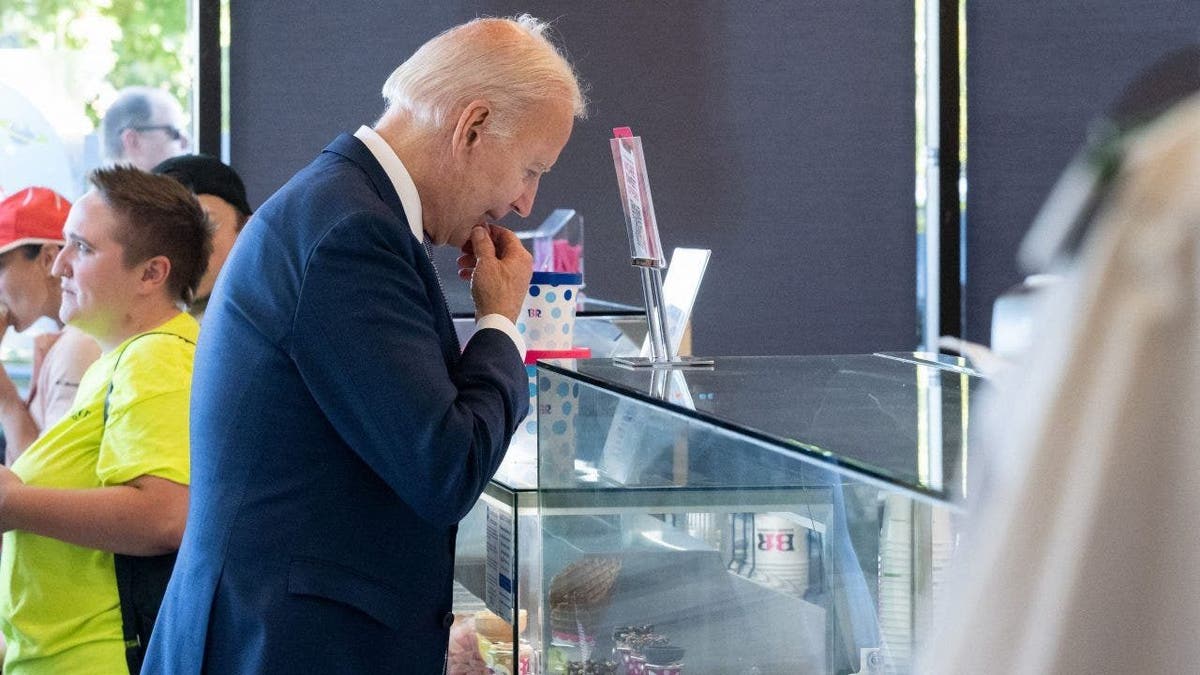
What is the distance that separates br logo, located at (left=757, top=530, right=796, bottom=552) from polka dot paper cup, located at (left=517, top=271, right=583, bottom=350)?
0.69m

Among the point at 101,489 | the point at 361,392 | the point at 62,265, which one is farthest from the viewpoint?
the point at 62,265

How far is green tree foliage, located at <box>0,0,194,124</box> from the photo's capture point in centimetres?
446

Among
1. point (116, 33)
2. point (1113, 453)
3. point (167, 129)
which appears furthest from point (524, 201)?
point (116, 33)

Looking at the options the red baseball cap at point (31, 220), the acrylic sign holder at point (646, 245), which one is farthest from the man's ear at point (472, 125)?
the red baseball cap at point (31, 220)

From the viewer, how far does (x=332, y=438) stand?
58.7 inches

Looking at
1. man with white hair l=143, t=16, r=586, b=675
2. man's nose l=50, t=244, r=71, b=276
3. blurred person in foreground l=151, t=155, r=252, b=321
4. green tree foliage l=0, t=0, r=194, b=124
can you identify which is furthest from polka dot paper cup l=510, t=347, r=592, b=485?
green tree foliage l=0, t=0, r=194, b=124

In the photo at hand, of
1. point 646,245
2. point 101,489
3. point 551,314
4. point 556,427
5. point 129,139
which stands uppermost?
point 129,139

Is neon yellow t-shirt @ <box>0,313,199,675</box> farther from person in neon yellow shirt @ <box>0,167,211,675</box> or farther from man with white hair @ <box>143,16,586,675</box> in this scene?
man with white hair @ <box>143,16,586,675</box>

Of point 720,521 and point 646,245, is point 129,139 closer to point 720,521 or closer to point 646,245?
point 646,245

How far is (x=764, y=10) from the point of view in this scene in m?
4.84

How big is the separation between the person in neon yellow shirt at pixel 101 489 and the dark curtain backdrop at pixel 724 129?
7.64 ft

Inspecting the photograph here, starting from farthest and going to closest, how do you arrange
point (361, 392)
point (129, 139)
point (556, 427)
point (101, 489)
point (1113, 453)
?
point (129, 139)
point (101, 489)
point (556, 427)
point (361, 392)
point (1113, 453)

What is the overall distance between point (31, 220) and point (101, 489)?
3.46 feet

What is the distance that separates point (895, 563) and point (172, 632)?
34.9 inches
